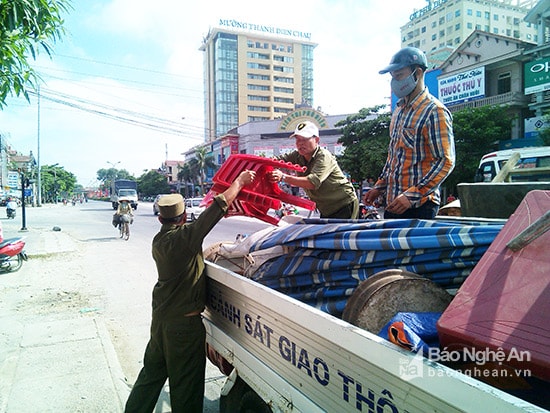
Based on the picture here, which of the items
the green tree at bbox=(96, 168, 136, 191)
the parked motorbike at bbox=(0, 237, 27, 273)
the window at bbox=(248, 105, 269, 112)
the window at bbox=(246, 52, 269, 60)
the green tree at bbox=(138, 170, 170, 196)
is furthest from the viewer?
the green tree at bbox=(96, 168, 136, 191)

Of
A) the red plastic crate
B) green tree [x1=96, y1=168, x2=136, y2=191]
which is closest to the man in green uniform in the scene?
the red plastic crate

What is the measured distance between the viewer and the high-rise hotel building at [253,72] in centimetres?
9444

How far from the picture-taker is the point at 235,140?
57.8m

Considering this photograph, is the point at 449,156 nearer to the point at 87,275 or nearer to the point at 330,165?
the point at 330,165

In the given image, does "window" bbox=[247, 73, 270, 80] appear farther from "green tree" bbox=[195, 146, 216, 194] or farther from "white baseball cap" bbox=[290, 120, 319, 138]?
"white baseball cap" bbox=[290, 120, 319, 138]

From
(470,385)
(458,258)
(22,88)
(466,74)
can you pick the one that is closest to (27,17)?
(22,88)

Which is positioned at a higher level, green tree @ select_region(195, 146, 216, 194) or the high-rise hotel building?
the high-rise hotel building

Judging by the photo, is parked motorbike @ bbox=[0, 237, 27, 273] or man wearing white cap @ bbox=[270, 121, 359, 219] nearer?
man wearing white cap @ bbox=[270, 121, 359, 219]

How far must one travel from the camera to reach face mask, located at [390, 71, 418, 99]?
2.73m

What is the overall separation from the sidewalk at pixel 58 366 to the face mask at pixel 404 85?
3092 millimetres

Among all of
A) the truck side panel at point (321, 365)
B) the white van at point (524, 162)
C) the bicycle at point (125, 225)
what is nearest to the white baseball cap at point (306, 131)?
the truck side panel at point (321, 365)

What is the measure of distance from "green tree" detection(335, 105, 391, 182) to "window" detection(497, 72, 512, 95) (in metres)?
7.37

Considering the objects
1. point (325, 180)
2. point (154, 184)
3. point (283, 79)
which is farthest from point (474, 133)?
point (283, 79)

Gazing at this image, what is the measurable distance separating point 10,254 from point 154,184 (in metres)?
81.8
